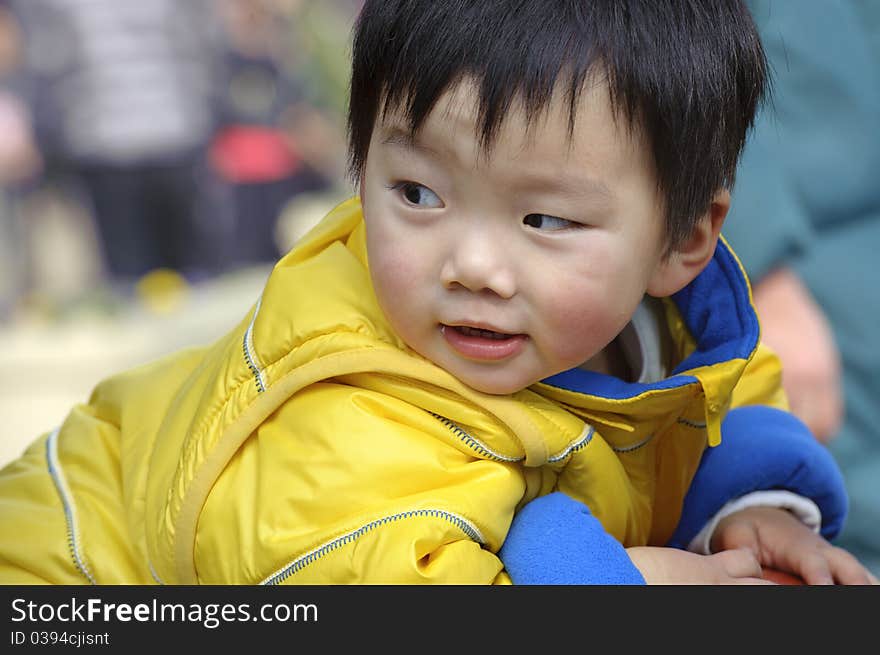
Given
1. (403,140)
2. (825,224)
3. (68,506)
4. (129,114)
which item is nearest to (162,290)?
(129,114)

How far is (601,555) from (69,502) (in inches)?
20.5

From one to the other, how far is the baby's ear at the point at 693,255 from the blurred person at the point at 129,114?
287 cm

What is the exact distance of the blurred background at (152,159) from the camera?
3582 mm

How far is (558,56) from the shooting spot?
2.93ft

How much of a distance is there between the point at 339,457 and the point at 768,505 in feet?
1.60

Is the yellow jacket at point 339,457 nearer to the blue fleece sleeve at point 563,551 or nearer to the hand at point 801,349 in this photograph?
the blue fleece sleeve at point 563,551

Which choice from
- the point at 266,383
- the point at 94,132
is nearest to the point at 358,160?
the point at 266,383

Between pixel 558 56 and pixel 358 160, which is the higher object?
pixel 558 56

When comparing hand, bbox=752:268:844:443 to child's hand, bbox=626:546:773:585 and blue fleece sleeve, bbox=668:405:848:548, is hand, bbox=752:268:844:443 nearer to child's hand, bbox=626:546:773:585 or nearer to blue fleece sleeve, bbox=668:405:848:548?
blue fleece sleeve, bbox=668:405:848:548

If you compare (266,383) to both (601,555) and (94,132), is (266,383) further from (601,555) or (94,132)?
(94,132)

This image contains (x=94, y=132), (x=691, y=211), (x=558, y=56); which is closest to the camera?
(x=558, y=56)

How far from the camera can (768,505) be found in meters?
1.21

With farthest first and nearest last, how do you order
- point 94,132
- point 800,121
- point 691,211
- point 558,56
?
point 94,132, point 800,121, point 691,211, point 558,56

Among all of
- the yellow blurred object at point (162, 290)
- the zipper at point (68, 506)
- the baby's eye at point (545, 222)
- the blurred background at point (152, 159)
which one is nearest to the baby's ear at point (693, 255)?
the baby's eye at point (545, 222)
